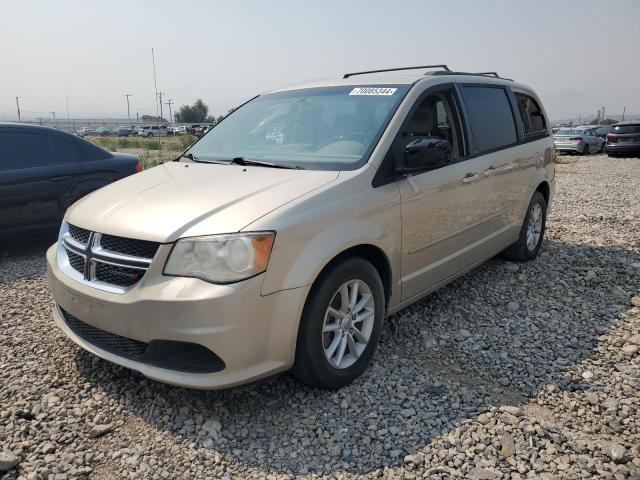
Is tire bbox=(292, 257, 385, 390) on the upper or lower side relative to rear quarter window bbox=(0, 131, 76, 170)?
lower

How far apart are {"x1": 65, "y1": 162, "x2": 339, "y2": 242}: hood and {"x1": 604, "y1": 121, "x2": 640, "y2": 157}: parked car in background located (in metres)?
21.7

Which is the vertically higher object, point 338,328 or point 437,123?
point 437,123

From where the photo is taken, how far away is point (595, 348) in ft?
12.3

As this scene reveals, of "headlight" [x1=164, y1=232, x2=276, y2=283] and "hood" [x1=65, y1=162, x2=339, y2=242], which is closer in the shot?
"headlight" [x1=164, y1=232, x2=276, y2=283]

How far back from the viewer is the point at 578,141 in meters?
24.5

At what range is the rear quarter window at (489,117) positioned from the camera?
4354 mm

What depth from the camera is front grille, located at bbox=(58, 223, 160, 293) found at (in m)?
2.71

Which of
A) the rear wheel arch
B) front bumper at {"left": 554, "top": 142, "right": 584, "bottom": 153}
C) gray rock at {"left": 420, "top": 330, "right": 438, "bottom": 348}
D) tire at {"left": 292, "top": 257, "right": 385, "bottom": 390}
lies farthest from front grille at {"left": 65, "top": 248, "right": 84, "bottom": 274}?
front bumper at {"left": 554, "top": 142, "right": 584, "bottom": 153}

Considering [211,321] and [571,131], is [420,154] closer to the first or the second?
[211,321]

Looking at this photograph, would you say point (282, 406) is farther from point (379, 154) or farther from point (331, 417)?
point (379, 154)

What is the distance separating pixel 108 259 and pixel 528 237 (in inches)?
171

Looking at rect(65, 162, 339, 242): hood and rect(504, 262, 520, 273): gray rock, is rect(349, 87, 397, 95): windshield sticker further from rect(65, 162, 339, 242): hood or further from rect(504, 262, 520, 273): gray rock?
rect(504, 262, 520, 273): gray rock

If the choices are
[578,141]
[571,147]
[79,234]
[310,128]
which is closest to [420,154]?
[310,128]

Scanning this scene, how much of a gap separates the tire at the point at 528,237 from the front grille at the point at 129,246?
400cm
